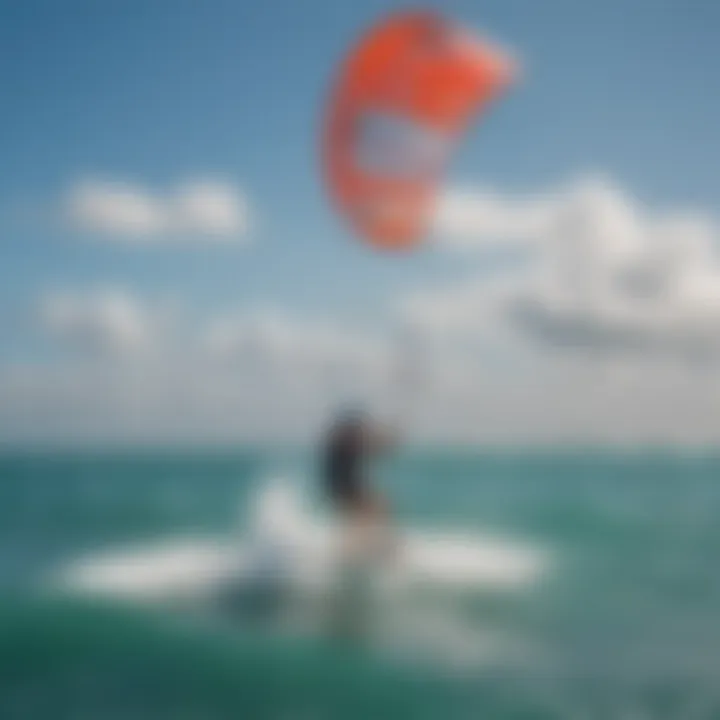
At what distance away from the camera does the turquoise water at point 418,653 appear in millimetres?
5332

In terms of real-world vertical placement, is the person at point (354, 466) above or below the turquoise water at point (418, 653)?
above

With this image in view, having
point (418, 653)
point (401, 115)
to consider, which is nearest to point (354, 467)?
point (418, 653)

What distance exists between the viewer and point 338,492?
6.16 m

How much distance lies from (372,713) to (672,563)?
6.69ft

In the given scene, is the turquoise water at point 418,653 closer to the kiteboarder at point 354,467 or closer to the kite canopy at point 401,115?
the kiteboarder at point 354,467

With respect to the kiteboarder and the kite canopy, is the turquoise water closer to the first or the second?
the kiteboarder

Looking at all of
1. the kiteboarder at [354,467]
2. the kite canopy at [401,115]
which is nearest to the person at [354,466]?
the kiteboarder at [354,467]

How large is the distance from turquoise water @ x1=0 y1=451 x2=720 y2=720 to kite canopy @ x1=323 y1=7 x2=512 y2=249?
4.17 ft

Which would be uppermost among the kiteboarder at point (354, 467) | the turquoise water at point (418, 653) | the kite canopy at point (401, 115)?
the kite canopy at point (401, 115)

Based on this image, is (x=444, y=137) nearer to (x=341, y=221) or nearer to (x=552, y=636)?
(x=341, y=221)

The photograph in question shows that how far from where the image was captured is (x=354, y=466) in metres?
6.00

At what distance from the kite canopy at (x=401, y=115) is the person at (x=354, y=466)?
926mm

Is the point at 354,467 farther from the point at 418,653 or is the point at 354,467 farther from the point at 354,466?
the point at 418,653

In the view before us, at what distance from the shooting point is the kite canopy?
5402mm
